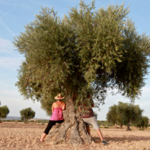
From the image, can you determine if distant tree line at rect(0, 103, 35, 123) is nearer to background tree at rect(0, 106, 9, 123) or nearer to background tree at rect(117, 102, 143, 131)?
background tree at rect(0, 106, 9, 123)

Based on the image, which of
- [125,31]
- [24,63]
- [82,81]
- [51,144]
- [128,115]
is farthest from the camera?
[128,115]

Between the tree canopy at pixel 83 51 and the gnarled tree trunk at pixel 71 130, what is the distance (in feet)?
2.38

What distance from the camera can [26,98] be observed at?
12891 mm

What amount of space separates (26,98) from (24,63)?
8.00 ft

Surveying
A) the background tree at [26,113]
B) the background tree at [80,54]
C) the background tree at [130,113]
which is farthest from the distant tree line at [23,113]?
the background tree at [80,54]

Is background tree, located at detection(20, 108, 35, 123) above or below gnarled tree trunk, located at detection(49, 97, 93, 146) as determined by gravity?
above

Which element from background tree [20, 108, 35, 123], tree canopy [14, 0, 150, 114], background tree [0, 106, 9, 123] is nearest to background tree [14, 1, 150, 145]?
tree canopy [14, 0, 150, 114]

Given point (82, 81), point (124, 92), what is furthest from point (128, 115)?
point (82, 81)

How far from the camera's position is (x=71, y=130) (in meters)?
10.6

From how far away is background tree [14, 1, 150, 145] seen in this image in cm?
975

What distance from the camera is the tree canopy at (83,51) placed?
31.9ft

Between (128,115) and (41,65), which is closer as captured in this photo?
(41,65)

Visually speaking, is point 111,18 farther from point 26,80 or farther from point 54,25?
point 26,80

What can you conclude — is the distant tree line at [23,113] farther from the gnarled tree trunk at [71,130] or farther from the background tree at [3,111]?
the gnarled tree trunk at [71,130]
